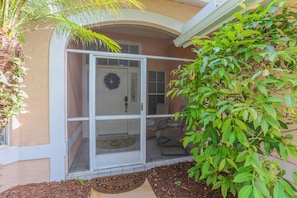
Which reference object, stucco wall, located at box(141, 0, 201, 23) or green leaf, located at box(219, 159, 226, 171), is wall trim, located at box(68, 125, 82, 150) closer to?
green leaf, located at box(219, 159, 226, 171)

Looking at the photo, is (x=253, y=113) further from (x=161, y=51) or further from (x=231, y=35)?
(x=161, y=51)

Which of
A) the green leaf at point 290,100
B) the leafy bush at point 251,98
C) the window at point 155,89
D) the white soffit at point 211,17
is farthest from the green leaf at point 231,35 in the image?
the window at point 155,89

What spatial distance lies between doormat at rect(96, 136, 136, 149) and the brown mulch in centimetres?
82

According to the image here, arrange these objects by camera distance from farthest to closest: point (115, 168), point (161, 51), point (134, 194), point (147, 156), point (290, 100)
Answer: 1. point (161, 51)
2. point (147, 156)
3. point (115, 168)
4. point (134, 194)
5. point (290, 100)

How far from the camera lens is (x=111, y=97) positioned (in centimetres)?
380

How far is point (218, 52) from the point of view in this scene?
1.55 m

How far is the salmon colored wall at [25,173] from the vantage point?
7.59ft

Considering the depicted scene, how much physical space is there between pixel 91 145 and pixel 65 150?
0.44m

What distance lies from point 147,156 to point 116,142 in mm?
789

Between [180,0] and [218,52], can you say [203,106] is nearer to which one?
[218,52]

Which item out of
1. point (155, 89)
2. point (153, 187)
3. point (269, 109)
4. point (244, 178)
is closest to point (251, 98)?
point (269, 109)

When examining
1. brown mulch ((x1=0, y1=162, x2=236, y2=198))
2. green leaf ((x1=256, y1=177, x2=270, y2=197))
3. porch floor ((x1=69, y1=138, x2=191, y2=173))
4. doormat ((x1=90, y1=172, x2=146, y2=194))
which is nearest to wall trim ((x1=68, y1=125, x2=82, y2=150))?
porch floor ((x1=69, y1=138, x2=191, y2=173))

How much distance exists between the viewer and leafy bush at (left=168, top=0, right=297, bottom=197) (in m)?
1.14

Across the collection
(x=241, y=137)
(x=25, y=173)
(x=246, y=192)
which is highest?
(x=241, y=137)
